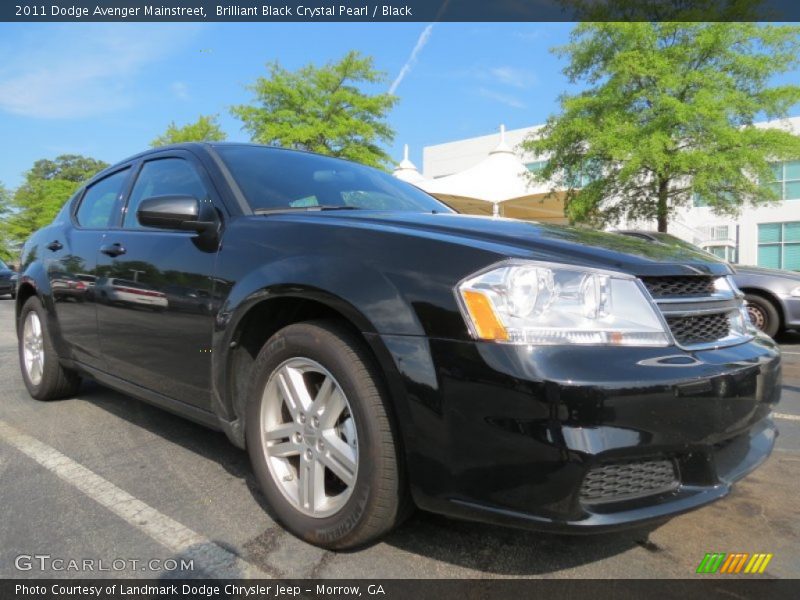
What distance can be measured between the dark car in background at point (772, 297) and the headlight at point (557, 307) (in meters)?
5.69

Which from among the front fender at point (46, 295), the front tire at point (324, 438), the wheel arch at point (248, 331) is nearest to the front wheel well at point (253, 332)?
the wheel arch at point (248, 331)

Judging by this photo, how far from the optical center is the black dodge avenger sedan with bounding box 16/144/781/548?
62.2 inches

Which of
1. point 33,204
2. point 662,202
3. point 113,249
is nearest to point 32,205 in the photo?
point 33,204

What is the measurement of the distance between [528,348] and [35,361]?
3.89 m

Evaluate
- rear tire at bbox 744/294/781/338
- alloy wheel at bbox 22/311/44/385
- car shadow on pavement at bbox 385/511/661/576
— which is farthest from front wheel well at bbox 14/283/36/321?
rear tire at bbox 744/294/781/338

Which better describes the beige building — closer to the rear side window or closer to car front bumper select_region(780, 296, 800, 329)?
car front bumper select_region(780, 296, 800, 329)

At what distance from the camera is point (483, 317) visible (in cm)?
165

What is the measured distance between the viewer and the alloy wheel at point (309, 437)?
77.0 inches

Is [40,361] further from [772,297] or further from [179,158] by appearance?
[772,297]

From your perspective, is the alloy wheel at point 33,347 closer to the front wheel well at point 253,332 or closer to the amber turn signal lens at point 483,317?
the front wheel well at point 253,332

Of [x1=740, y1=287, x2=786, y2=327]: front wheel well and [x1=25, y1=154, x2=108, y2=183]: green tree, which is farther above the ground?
[x1=25, y1=154, x2=108, y2=183]: green tree

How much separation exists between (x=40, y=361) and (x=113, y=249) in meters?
1.54
